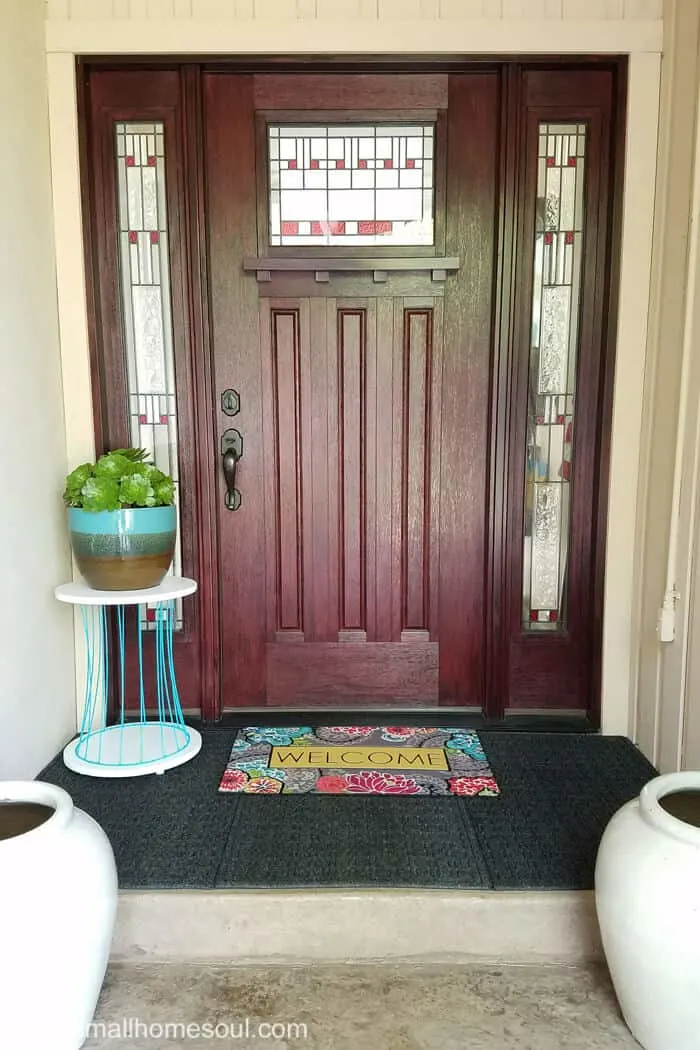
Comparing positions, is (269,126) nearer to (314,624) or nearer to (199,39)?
(199,39)

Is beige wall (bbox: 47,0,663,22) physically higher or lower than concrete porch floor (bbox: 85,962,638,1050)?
higher

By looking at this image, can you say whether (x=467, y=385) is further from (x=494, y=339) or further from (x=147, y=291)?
(x=147, y=291)

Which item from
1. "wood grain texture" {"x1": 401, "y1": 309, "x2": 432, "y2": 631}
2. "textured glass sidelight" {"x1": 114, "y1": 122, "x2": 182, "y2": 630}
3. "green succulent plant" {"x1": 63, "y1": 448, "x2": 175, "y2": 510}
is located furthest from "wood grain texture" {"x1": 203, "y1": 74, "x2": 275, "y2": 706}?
"wood grain texture" {"x1": 401, "y1": 309, "x2": 432, "y2": 631}

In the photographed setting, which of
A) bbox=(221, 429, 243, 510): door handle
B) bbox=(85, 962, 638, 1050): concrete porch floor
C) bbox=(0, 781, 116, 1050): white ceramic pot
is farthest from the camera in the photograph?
bbox=(221, 429, 243, 510): door handle

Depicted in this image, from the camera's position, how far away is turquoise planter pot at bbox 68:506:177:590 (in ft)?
5.89

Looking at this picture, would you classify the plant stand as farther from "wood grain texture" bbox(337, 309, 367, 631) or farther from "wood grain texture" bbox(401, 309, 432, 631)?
"wood grain texture" bbox(401, 309, 432, 631)

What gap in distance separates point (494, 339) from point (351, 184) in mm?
658

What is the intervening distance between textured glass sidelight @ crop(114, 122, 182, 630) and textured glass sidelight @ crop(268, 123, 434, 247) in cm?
36

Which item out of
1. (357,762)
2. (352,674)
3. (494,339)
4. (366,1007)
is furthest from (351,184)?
(366,1007)

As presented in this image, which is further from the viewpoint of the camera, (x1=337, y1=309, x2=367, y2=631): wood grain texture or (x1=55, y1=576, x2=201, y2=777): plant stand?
(x1=337, y1=309, x2=367, y2=631): wood grain texture

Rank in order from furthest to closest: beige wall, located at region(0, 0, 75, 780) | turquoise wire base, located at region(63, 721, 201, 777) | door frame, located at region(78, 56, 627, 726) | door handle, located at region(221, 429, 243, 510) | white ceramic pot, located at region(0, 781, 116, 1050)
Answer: door handle, located at region(221, 429, 243, 510) < door frame, located at region(78, 56, 627, 726) < turquoise wire base, located at region(63, 721, 201, 777) < beige wall, located at region(0, 0, 75, 780) < white ceramic pot, located at region(0, 781, 116, 1050)

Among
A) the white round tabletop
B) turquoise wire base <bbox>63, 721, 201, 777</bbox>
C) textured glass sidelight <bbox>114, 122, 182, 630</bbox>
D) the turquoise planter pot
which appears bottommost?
turquoise wire base <bbox>63, 721, 201, 777</bbox>

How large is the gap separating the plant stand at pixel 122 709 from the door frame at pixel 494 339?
0.14m

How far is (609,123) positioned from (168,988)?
2.55 metres
